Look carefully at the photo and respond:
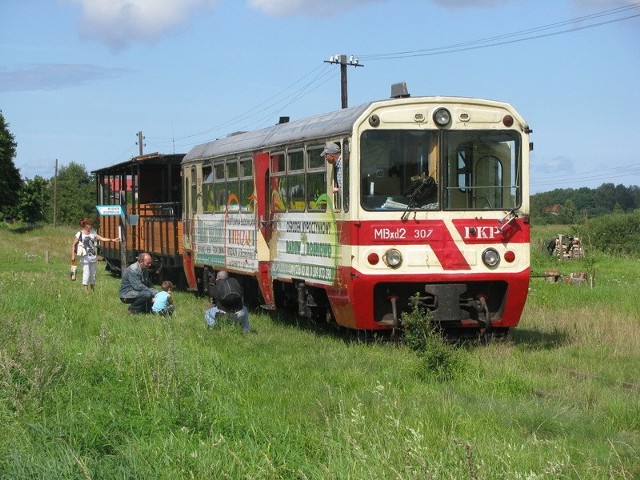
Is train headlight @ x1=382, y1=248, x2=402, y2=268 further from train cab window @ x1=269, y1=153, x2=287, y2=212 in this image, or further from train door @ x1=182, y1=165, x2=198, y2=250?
train door @ x1=182, y1=165, x2=198, y2=250

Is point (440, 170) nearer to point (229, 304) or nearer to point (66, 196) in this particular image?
point (229, 304)

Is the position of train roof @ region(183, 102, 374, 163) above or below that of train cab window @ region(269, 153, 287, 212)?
above

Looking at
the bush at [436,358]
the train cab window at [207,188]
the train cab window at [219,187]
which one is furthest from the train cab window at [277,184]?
the bush at [436,358]

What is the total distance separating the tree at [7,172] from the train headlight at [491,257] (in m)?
82.4

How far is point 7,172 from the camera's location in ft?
307

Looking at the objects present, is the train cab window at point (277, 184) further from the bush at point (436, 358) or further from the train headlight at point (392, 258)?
the bush at point (436, 358)

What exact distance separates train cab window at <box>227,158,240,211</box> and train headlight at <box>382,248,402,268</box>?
5306mm

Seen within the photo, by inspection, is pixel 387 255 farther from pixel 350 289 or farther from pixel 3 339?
pixel 3 339

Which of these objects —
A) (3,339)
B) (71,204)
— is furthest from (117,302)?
(71,204)

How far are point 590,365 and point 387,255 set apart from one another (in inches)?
104

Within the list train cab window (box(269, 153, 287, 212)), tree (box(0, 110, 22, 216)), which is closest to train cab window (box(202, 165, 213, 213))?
train cab window (box(269, 153, 287, 212))

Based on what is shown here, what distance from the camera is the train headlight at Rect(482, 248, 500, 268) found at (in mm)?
13797

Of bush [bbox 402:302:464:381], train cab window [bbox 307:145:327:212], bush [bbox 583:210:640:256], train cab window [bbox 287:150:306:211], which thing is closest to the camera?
bush [bbox 402:302:464:381]

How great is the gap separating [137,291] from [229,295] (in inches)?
135
